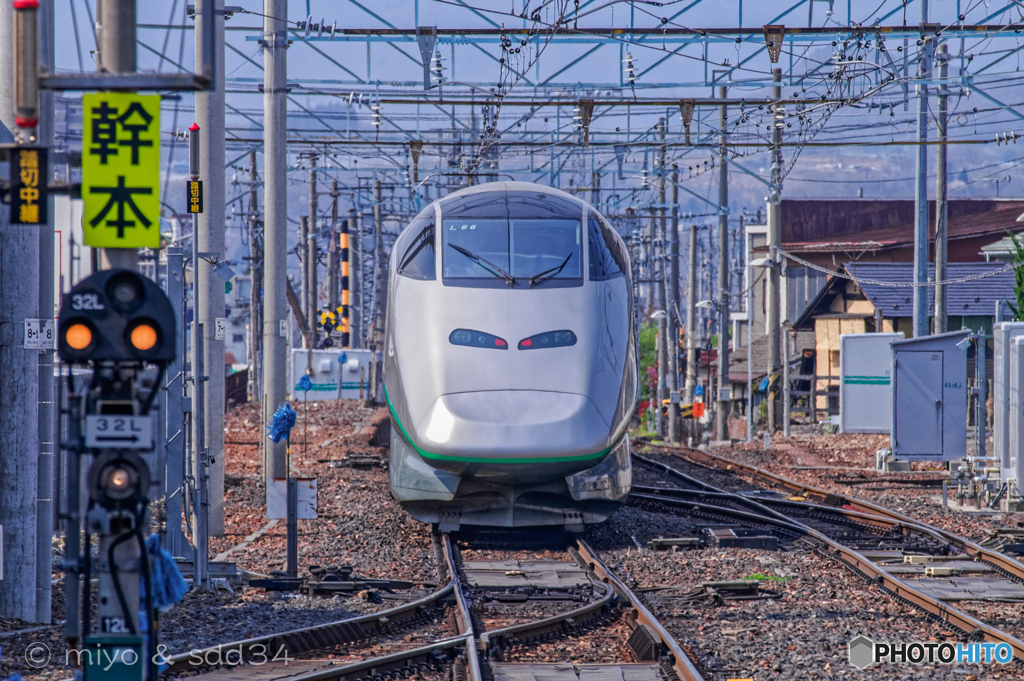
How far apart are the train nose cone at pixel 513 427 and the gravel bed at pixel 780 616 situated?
1245 mm

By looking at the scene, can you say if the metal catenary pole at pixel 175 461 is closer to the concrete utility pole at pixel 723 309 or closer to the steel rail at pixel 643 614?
the steel rail at pixel 643 614

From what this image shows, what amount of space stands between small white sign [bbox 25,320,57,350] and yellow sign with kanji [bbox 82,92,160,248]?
10.2ft

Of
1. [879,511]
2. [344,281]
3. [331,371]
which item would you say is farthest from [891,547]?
[331,371]

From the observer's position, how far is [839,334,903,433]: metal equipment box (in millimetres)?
20297

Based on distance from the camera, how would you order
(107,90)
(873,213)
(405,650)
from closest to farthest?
(107,90)
(405,650)
(873,213)

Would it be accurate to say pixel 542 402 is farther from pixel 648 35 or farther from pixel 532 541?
pixel 648 35

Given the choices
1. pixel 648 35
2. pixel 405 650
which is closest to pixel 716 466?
pixel 648 35

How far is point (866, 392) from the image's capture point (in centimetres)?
2042

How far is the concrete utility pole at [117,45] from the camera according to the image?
16.6ft

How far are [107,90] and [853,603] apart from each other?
6.48 meters

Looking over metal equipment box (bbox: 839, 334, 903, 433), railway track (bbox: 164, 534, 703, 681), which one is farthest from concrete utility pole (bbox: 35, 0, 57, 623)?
metal equipment box (bbox: 839, 334, 903, 433)

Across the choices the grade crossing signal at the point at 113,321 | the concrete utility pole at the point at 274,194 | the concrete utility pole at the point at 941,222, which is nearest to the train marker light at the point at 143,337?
the grade crossing signal at the point at 113,321

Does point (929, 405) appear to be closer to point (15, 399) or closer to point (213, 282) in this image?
point (213, 282)

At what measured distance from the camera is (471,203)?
1194cm
